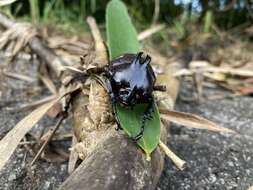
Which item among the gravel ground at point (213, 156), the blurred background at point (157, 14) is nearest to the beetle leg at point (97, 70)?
the gravel ground at point (213, 156)

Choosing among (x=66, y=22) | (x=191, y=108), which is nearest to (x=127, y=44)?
(x=191, y=108)

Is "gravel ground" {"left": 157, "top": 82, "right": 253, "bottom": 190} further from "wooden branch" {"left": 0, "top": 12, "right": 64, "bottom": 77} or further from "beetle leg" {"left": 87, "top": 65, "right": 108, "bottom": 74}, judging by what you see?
"wooden branch" {"left": 0, "top": 12, "right": 64, "bottom": 77}

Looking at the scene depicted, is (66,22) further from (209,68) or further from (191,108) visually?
(191,108)

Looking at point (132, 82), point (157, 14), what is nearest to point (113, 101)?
point (132, 82)

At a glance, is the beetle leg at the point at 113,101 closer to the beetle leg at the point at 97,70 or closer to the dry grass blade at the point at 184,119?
the beetle leg at the point at 97,70

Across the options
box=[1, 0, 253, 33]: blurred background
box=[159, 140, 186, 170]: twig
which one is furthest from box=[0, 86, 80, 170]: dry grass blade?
box=[1, 0, 253, 33]: blurred background

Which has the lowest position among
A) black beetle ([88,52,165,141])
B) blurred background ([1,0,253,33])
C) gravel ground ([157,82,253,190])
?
gravel ground ([157,82,253,190])
